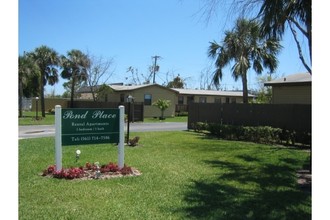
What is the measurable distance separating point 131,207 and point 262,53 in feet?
75.9

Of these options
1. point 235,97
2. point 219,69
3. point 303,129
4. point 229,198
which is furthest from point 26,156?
point 235,97

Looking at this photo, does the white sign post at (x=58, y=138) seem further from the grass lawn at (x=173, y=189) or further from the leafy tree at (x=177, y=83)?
the leafy tree at (x=177, y=83)

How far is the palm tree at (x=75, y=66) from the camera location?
43.3m

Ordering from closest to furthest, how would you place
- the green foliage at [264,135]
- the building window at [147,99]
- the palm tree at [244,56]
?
the green foliage at [264,135], the palm tree at [244,56], the building window at [147,99]

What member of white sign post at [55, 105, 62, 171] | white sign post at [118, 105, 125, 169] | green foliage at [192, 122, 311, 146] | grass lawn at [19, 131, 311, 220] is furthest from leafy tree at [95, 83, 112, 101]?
white sign post at [55, 105, 62, 171]

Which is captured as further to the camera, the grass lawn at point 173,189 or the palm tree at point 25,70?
the palm tree at point 25,70

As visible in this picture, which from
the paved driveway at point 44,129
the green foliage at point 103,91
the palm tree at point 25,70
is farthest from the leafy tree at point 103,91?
the paved driveway at point 44,129

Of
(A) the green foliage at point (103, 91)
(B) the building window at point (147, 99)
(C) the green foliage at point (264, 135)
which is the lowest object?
(C) the green foliage at point (264, 135)

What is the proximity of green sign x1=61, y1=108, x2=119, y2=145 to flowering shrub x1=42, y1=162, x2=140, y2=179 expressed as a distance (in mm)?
607

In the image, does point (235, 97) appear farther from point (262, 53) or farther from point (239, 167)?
point (239, 167)

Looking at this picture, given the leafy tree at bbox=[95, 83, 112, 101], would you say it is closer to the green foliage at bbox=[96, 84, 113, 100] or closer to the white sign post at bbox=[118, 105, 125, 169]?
the green foliage at bbox=[96, 84, 113, 100]

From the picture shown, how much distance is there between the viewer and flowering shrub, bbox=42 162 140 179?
7988 mm

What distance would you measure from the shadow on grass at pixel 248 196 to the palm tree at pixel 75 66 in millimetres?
36441

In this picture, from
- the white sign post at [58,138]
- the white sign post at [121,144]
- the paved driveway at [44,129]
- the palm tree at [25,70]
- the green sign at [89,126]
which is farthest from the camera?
the palm tree at [25,70]
